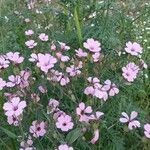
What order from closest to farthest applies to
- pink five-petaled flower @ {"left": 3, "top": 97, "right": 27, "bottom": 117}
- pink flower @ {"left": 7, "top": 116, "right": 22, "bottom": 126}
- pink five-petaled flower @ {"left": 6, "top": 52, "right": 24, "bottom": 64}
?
pink five-petaled flower @ {"left": 3, "top": 97, "right": 27, "bottom": 117} < pink flower @ {"left": 7, "top": 116, "right": 22, "bottom": 126} < pink five-petaled flower @ {"left": 6, "top": 52, "right": 24, "bottom": 64}

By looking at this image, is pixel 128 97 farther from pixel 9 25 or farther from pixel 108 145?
pixel 9 25

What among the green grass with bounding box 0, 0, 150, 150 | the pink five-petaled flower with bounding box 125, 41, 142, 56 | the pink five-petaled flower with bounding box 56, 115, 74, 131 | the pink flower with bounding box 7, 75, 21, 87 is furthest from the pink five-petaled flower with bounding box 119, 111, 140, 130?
the pink flower with bounding box 7, 75, 21, 87

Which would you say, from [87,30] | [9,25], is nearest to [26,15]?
[9,25]

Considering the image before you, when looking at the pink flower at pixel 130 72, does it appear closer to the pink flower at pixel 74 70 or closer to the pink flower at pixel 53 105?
the pink flower at pixel 74 70

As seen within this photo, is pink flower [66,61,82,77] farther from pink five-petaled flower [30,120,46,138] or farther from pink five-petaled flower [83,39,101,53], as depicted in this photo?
pink five-petaled flower [30,120,46,138]

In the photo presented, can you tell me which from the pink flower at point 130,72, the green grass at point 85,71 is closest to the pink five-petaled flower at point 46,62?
the green grass at point 85,71

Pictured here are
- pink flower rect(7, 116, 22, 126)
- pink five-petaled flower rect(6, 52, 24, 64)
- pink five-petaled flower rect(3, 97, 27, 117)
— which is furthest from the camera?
pink five-petaled flower rect(6, 52, 24, 64)
